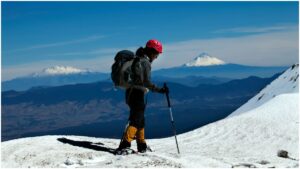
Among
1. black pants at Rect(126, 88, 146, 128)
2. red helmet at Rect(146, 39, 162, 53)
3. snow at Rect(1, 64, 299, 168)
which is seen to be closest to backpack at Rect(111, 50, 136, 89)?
black pants at Rect(126, 88, 146, 128)

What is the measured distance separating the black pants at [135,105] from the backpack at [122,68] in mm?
362

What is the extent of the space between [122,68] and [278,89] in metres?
29.3

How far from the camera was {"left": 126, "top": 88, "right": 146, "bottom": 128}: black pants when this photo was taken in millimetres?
13039

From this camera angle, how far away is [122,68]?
1269 cm

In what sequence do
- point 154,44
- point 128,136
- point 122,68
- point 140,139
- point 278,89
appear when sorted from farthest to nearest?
point 278,89 < point 140,139 < point 128,136 < point 154,44 < point 122,68

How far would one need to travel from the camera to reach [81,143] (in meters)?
15.3

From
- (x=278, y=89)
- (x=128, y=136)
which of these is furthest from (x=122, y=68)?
(x=278, y=89)

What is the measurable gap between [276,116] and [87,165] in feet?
38.1

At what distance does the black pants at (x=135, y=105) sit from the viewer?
1304 cm

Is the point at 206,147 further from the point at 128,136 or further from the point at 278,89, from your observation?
the point at 278,89

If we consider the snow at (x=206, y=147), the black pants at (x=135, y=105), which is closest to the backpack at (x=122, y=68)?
the black pants at (x=135, y=105)

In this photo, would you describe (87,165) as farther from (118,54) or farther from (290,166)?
(290,166)

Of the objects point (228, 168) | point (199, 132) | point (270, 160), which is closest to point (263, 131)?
point (199, 132)

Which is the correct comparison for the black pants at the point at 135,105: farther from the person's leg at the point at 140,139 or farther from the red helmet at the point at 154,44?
the red helmet at the point at 154,44
